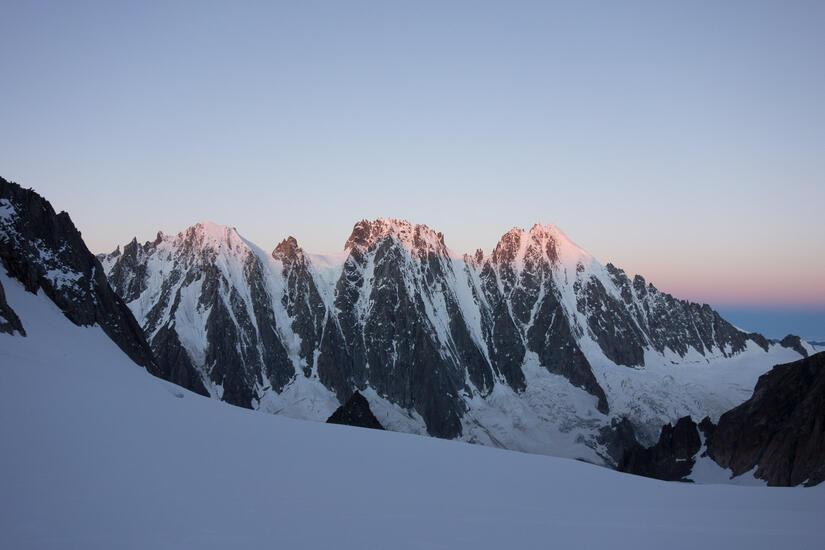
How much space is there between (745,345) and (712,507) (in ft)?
707

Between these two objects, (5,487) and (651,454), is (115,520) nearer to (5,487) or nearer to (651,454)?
(5,487)

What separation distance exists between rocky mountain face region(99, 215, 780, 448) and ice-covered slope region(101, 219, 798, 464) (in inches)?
16.5

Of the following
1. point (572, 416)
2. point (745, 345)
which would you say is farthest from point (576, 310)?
point (745, 345)

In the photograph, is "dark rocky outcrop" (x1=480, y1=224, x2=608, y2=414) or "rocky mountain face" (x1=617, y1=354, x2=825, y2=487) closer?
"rocky mountain face" (x1=617, y1=354, x2=825, y2=487)

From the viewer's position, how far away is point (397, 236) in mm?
175875

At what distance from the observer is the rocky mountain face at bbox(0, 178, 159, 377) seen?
110 feet

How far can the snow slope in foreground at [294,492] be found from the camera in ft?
32.6

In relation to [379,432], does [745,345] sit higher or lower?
higher

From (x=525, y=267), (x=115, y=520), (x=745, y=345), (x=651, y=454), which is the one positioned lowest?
(x=651, y=454)

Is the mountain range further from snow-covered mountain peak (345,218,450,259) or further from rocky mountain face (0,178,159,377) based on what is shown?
rocky mountain face (0,178,159,377)

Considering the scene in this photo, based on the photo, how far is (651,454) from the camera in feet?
346

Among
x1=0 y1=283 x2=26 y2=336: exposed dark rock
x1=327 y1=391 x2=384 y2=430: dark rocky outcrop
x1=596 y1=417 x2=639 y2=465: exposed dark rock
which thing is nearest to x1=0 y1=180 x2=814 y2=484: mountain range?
x1=596 y1=417 x2=639 y2=465: exposed dark rock

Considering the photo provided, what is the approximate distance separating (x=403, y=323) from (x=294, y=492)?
15120 centimetres

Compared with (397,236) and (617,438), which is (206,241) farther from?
(617,438)
